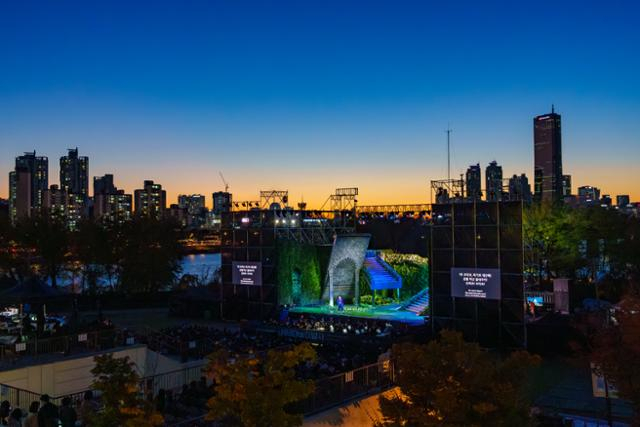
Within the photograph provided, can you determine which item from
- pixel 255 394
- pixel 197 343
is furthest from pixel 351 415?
pixel 197 343

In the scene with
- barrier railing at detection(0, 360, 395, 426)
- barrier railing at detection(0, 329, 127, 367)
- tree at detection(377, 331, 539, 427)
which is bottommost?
A: barrier railing at detection(0, 360, 395, 426)

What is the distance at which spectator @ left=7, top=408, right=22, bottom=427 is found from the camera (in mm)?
11977

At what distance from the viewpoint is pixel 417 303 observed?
110ft

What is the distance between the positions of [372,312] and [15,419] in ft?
72.1

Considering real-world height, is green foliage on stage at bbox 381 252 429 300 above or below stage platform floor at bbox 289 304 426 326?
above

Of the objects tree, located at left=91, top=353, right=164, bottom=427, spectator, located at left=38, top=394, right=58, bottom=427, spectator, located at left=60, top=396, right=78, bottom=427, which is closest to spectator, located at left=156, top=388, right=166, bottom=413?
spectator, located at left=60, top=396, right=78, bottom=427

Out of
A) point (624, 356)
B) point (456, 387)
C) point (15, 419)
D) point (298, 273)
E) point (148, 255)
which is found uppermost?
point (148, 255)

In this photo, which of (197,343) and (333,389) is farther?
(197,343)

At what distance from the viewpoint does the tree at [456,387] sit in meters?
9.45

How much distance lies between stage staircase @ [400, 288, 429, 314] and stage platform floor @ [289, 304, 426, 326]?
1.35ft

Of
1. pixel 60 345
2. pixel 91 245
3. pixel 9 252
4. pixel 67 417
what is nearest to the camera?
pixel 67 417

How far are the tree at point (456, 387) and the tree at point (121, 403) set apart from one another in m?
4.21

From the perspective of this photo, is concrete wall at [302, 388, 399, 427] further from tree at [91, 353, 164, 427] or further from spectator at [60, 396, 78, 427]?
tree at [91, 353, 164, 427]

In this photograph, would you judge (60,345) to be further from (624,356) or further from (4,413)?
(624,356)
